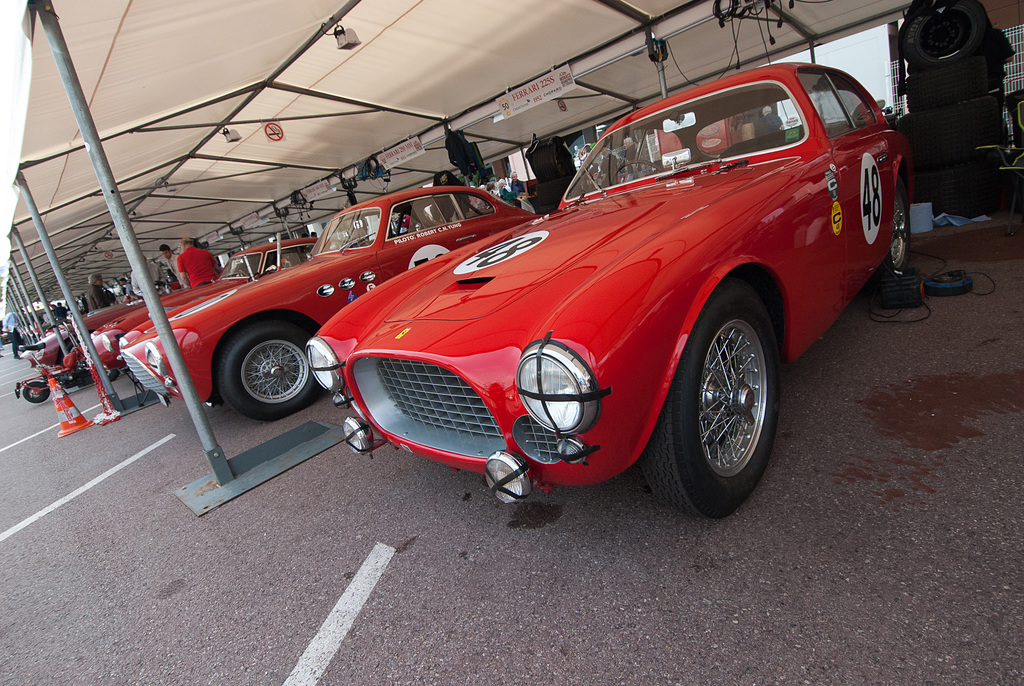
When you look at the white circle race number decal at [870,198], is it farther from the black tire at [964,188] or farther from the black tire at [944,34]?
the black tire at [944,34]

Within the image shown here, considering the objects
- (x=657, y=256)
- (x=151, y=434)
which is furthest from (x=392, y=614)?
(x=151, y=434)

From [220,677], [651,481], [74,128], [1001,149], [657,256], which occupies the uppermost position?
[74,128]

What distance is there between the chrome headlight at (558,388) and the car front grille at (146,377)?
3.52m

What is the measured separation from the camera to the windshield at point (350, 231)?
4543 mm

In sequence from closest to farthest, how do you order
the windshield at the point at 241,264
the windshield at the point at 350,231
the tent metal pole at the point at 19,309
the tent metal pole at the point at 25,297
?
the windshield at the point at 350,231, the windshield at the point at 241,264, the tent metal pole at the point at 25,297, the tent metal pole at the point at 19,309

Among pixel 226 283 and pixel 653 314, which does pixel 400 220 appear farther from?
pixel 653 314

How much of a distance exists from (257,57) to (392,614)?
568 centimetres

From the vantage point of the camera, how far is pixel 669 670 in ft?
4.10

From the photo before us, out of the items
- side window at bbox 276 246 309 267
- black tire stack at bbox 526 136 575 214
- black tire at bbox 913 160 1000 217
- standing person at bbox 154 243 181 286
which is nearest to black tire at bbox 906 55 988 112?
black tire at bbox 913 160 1000 217

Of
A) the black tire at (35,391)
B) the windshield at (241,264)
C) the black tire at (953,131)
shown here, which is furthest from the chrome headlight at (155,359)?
the black tire at (953,131)

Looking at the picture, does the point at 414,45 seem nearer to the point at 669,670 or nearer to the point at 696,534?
the point at 696,534

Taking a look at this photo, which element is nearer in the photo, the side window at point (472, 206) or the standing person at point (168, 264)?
the side window at point (472, 206)

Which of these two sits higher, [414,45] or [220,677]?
[414,45]

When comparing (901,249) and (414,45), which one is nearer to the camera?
(901,249)
